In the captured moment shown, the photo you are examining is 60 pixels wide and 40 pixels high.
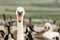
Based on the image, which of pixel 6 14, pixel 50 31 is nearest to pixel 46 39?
pixel 50 31

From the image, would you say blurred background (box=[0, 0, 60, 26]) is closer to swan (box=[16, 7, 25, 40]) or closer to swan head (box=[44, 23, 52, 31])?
swan head (box=[44, 23, 52, 31])

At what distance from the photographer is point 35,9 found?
2369 mm

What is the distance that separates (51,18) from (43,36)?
332mm

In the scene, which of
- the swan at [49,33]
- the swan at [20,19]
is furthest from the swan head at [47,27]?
the swan at [20,19]

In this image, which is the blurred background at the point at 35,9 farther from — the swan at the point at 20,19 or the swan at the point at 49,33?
the swan at the point at 20,19

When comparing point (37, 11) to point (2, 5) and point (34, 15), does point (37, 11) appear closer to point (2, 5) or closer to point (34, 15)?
point (34, 15)

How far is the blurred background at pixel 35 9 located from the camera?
92.1 inches

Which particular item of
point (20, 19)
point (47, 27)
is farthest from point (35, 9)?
point (20, 19)

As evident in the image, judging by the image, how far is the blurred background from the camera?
2340 mm

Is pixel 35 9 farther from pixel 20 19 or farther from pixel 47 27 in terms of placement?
pixel 20 19

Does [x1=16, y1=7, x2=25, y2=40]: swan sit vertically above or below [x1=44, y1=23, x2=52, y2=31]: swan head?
above

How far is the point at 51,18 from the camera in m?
2.45

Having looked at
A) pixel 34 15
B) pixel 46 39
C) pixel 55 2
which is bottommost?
pixel 46 39

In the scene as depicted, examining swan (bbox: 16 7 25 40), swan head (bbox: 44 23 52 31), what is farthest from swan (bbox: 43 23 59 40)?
swan (bbox: 16 7 25 40)
